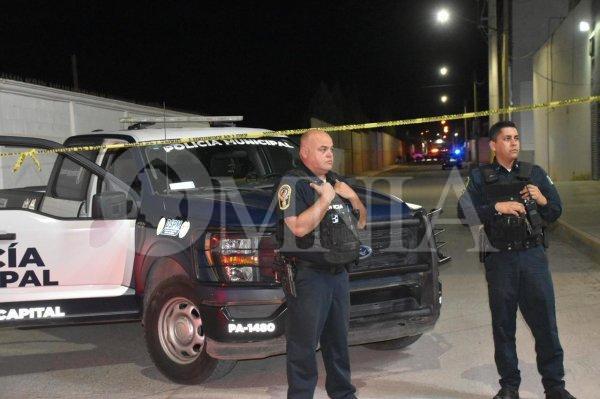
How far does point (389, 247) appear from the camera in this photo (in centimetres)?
504

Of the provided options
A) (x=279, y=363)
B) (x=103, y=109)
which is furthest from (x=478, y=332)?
(x=103, y=109)

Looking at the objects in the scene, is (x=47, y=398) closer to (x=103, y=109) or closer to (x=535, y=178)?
(x=535, y=178)

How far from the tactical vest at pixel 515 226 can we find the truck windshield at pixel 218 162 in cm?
210

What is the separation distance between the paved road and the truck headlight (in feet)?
2.73

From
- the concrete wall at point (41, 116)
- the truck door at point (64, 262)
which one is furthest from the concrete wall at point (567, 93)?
the truck door at point (64, 262)

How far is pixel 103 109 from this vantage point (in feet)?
53.3

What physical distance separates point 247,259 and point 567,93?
25.2 meters

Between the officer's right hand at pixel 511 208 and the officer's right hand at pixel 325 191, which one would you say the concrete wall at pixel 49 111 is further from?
the officer's right hand at pixel 511 208

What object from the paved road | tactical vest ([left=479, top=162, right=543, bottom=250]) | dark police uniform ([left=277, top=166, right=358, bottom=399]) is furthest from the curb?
dark police uniform ([left=277, top=166, right=358, bottom=399])

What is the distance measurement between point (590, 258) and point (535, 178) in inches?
250

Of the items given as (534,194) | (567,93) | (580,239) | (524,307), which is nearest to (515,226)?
(534,194)

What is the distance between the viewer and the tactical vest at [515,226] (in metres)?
4.38

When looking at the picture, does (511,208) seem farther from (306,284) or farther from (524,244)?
(306,284)

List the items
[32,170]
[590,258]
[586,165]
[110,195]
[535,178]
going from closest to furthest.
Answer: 1. [535,178]
2. [110,195]
3. [590,258]
4. [32,170]
5. [586,165]
